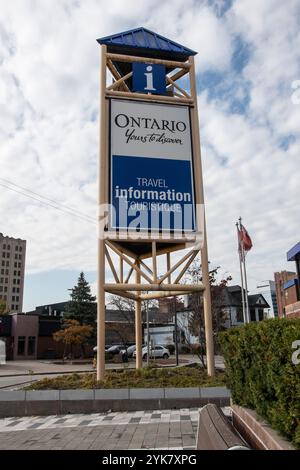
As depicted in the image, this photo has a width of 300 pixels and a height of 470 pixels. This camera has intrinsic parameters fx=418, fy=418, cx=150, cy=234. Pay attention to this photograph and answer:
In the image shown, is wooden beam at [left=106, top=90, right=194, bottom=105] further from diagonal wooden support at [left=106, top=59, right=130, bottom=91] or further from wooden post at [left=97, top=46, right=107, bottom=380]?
diagonal wooden support at [left=106, top=59, right=130, bottom=91]

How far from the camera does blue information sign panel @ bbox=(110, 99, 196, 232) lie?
509 inches

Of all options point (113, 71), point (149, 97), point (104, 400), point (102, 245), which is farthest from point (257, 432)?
point (113, 71)

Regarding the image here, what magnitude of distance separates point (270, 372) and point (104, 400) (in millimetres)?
6570

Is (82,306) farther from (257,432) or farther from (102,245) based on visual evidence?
(257,432)

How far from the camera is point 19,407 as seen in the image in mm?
10117

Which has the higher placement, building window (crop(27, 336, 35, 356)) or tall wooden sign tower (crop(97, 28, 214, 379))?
tall wooden sign tower (crop(97, 28, 214, 379))

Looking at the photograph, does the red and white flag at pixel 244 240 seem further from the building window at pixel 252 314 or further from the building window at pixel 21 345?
the building window at pixel 252 314

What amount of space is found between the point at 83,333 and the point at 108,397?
29.6m

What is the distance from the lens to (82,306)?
42.8 metres

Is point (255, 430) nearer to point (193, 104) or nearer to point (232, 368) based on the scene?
point (232, 368)

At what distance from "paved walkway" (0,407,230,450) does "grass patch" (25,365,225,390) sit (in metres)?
1.06

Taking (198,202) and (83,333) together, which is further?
(83,333)

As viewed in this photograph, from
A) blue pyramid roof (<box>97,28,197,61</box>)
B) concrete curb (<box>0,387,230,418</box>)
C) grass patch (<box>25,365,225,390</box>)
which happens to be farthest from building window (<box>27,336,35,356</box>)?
blue pyramid roof (<box>97,28,197,61</box>)
